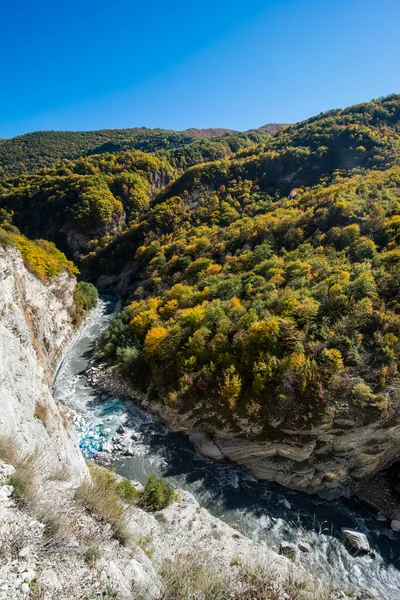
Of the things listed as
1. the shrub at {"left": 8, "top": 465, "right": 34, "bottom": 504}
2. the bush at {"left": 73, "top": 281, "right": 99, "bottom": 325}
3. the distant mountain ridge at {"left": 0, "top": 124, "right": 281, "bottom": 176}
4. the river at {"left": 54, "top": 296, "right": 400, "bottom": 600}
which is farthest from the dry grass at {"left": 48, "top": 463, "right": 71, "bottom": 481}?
the distant mountain ridge at {"left": 0, "top": 124, "right": 281, "bottom": 176}

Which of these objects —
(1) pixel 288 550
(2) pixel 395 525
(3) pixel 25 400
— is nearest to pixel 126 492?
(3) pixel 25 400

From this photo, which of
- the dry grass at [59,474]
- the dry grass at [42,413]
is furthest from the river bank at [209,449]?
the dry grass at [59,474]

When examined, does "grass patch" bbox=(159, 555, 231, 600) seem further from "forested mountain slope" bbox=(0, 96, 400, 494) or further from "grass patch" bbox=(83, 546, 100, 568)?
"forested mountain slope" bbox=(0, 96, 400, 494)

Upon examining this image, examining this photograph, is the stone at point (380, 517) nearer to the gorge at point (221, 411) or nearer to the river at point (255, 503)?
the gorge at point (221, 411)

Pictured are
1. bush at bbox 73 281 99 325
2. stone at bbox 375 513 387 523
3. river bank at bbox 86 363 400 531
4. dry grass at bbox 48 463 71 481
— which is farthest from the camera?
bush at bbox 73 281 99 325

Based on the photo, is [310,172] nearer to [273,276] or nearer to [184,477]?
[273,276]

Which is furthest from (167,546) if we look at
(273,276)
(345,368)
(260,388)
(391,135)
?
(391,135)
